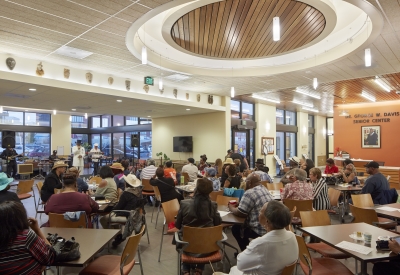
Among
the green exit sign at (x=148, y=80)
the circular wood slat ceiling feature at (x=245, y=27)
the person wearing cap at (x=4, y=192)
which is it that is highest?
the circular wood slat ceiling feature at (x=245, y=27)

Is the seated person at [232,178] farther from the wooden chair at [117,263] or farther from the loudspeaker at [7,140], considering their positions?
the loudspeaker at [7,140]

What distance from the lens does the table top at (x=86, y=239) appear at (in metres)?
2.25

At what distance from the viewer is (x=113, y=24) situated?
438cm

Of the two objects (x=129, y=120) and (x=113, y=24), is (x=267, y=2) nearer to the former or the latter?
(x=113, y=24)

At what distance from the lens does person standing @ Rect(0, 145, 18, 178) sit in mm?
12133

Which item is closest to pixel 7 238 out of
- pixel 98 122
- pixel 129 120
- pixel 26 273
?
pixel 26 273

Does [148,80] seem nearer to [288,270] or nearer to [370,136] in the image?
[288,270]

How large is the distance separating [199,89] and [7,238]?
816cm

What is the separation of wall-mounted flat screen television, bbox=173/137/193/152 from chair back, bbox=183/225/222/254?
28.5 ft

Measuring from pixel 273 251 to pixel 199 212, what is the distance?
4.01 ft

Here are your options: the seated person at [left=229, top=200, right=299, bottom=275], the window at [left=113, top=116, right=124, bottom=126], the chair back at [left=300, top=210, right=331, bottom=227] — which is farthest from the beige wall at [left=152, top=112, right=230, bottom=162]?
the seated person at [left=229, top=200, right=299, bottom=275]

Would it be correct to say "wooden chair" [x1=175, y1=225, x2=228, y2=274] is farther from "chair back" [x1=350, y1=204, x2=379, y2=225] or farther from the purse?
"chair back" [x1=350, y1=204, x2=379, y2=225]

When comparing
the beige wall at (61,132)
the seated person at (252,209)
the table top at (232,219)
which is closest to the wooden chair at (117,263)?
the table top at (232,219)

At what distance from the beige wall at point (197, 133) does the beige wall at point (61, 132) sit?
7108mm
